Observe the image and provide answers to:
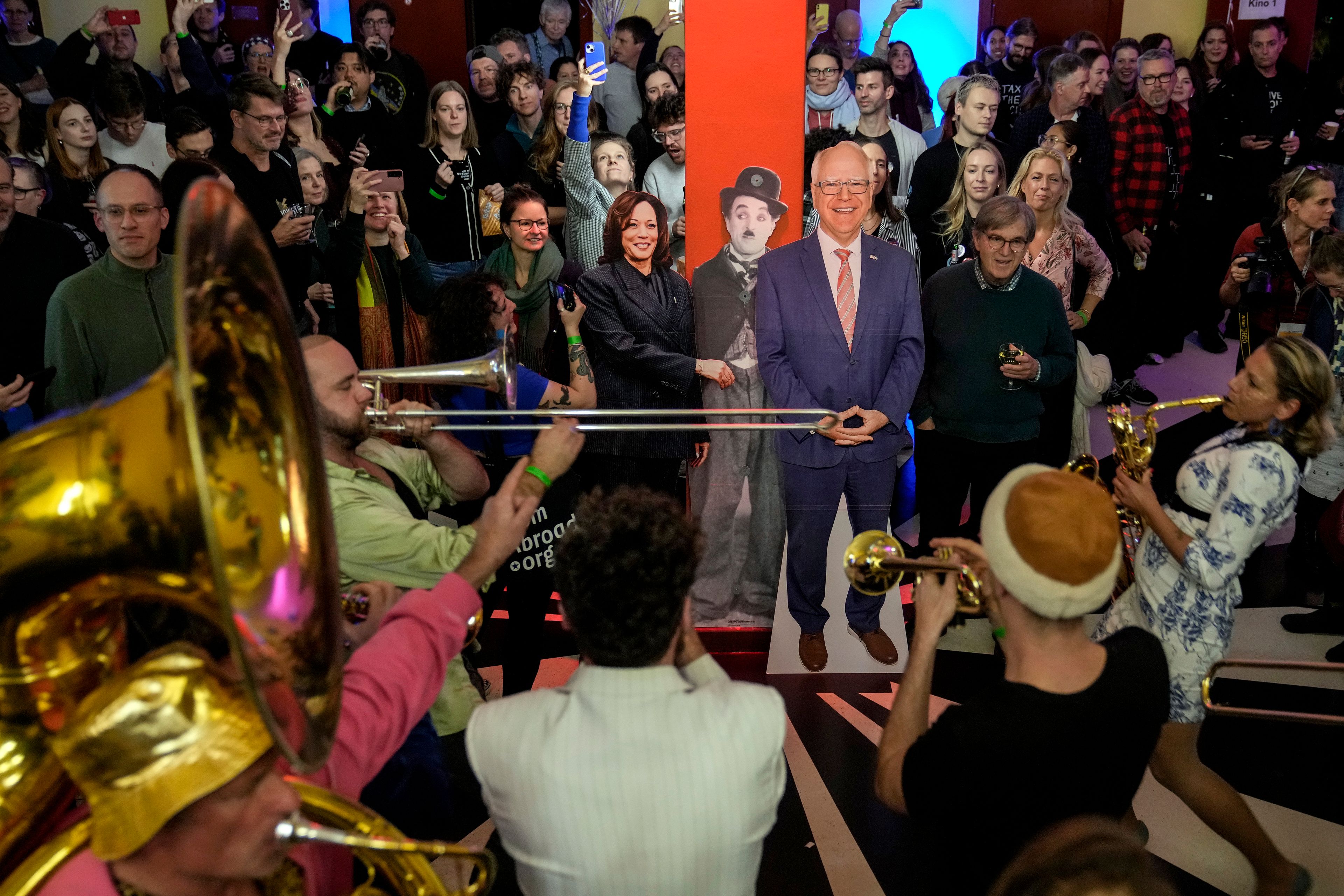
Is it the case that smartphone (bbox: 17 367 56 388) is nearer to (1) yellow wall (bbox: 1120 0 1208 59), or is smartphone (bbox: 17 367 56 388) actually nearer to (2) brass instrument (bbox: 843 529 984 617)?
(2) brass instrument (bbox: 843 529 984 617)

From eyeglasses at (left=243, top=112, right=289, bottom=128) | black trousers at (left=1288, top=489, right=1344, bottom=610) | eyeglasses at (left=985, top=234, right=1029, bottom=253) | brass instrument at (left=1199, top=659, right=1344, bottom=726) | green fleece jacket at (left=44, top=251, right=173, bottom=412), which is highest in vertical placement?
eyeglasses at (left=243, top=112, right=289, bottom=128)

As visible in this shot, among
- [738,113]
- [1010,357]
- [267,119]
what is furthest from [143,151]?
[1010,357]

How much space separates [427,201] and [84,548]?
3.72m

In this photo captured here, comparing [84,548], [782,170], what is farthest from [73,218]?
[84,548]

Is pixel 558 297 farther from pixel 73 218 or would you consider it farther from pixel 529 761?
pixel 73 218

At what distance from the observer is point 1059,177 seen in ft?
13.6

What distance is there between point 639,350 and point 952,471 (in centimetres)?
119

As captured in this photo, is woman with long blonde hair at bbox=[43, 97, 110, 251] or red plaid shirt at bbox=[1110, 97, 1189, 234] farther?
red plaid shirt at bbox=[1110, 97, 1189, 234]

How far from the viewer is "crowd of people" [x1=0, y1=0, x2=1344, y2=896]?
1.38 meters

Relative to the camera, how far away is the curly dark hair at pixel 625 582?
1377 millimetres

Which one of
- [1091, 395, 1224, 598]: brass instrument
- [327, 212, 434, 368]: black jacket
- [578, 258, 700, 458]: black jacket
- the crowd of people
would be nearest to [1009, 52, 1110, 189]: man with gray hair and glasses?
the crowd of people

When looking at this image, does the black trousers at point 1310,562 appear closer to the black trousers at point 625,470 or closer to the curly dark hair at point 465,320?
the black trousers at point 625,470

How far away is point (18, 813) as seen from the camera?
113cm

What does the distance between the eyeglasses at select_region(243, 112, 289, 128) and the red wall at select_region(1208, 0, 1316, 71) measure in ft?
20.3
